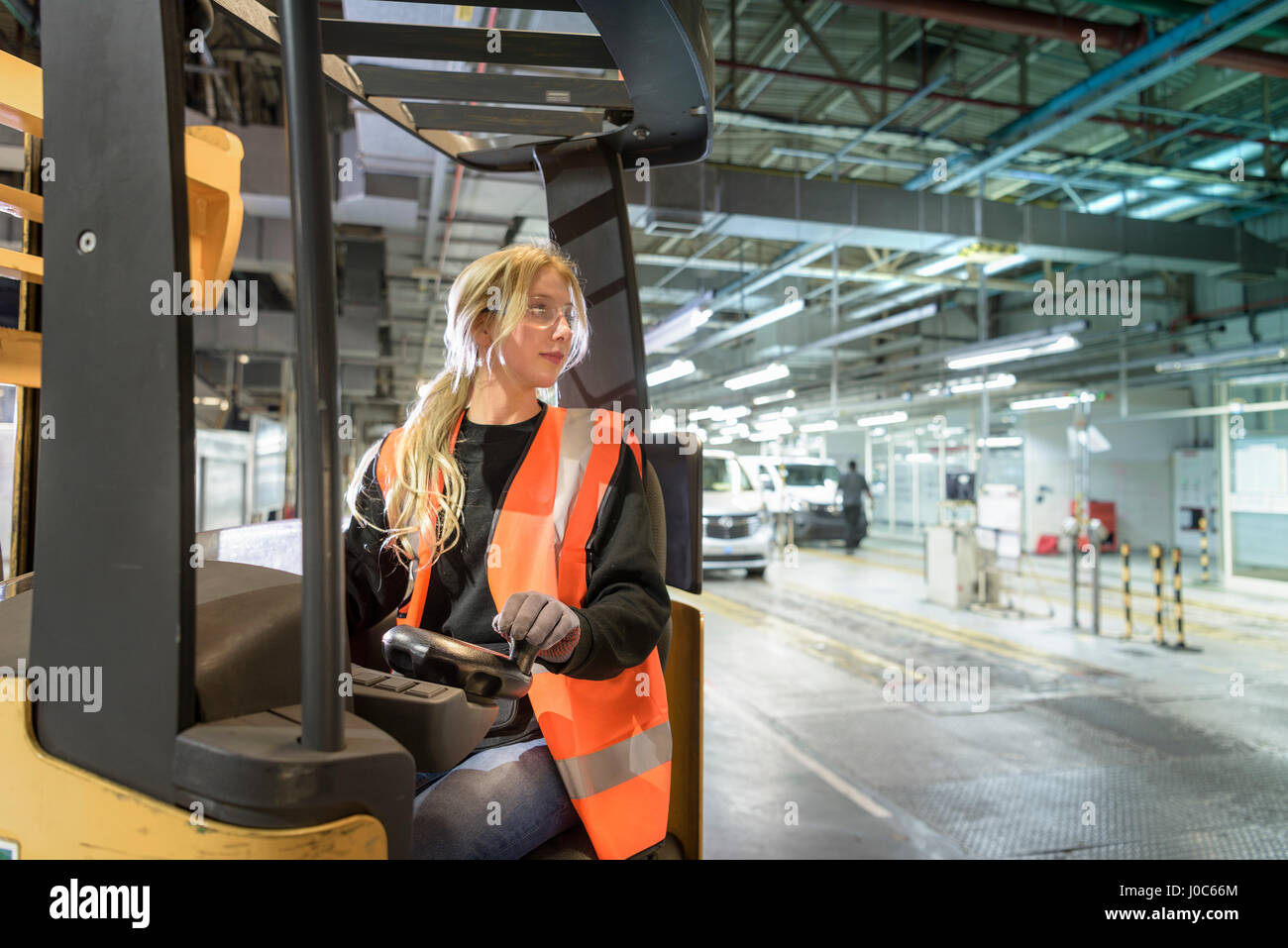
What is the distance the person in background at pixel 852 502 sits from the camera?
1998 centimetres

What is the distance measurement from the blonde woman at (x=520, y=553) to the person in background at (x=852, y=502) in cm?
1863

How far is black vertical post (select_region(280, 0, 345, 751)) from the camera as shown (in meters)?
0.85

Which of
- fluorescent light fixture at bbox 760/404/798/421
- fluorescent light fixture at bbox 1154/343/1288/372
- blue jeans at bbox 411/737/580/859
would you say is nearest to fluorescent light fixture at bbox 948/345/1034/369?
fluorescent light fixture at bbox 1154/343/1288/372

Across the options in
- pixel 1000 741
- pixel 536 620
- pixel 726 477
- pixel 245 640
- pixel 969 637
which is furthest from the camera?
pixel 726 477

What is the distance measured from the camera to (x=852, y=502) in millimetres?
20156

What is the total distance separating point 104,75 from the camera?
953mm

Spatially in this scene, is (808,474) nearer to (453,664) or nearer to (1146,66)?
(1146,66)

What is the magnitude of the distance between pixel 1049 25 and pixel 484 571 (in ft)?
24.1

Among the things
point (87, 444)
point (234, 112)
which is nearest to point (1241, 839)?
point (87, 444)

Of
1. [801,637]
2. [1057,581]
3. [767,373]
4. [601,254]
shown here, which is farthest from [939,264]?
[601,254]

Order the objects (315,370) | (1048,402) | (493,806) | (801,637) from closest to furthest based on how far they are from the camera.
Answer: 1. (315,370)
2. (493,806)
3. (801,637)
4. (1048,402)

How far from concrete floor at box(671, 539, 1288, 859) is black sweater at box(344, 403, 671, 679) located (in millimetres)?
3101

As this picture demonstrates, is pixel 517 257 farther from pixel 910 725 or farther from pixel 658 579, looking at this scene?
pixel 910 725

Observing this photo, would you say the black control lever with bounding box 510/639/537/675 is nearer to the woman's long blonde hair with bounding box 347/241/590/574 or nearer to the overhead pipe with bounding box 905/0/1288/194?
the woman's long blonde hair with bounding box 347/241/590/574
